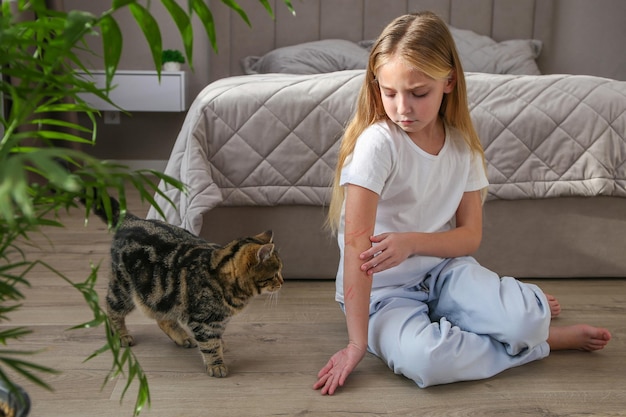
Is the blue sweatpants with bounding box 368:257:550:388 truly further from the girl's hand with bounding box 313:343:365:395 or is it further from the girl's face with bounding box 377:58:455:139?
the girl's face with bounding box 377:58:455:139

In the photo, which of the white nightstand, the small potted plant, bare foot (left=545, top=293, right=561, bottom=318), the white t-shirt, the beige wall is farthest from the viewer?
the beige wall

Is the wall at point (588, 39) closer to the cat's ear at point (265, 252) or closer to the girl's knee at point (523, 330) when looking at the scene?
the girl's knee at point (523, 330)

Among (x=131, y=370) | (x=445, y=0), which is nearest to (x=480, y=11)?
(x=445, y=0)

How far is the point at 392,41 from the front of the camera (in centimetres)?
154

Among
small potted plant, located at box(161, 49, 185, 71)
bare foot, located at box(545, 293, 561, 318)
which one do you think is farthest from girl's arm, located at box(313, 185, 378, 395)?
small potted plant, located at box(161, 49, 185, 71)

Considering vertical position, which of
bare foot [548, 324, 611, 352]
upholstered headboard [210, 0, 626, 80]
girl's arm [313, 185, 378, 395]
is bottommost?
bare foot [548, 324, 611, 352]

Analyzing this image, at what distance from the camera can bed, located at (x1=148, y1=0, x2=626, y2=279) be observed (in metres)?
2.09

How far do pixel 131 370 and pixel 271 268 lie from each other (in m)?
0.76

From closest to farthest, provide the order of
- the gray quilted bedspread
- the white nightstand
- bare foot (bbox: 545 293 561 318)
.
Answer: bare foot (bbox: 545 293 561 318) < the gray quilted bedspread < the white nightstand

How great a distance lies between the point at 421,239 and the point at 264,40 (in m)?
2.76

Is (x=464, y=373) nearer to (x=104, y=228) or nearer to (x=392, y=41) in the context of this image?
(x=392, y=41)

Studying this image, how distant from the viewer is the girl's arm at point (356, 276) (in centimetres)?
152

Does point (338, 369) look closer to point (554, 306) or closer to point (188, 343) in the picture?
point (188, 343)

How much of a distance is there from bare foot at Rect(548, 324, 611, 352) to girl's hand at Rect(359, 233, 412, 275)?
16.4 inches
